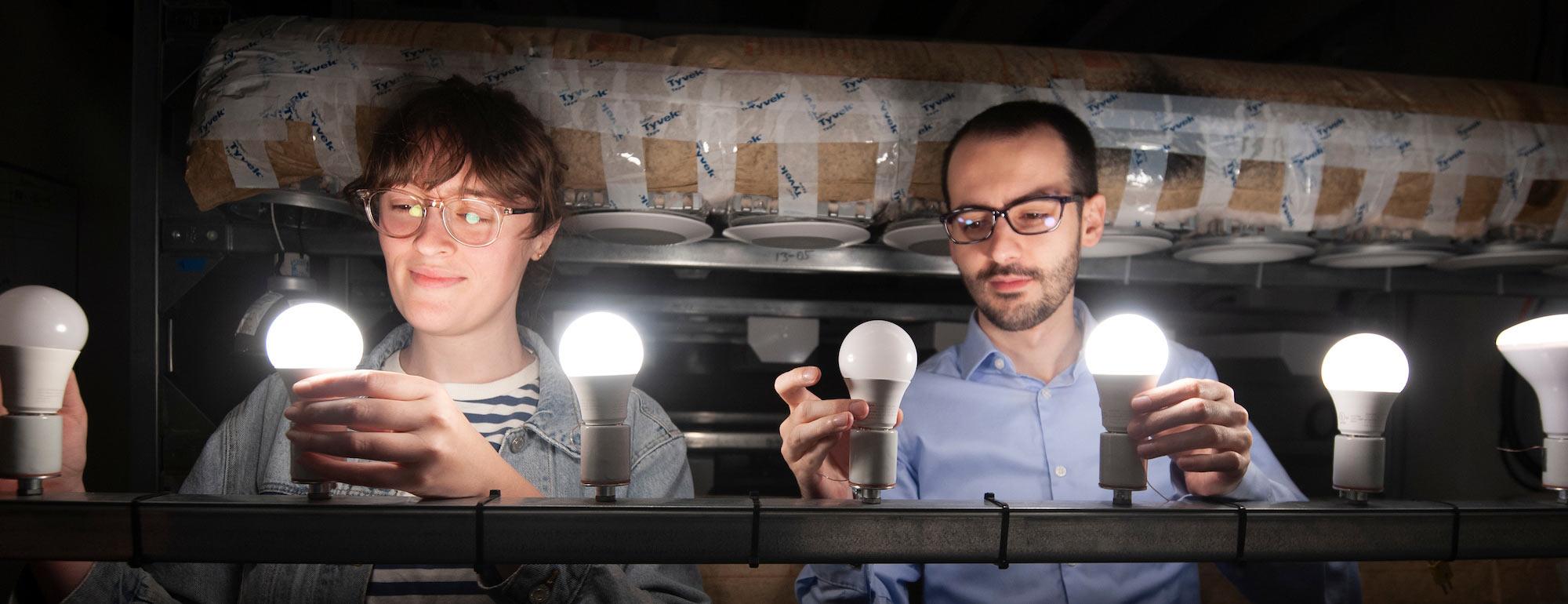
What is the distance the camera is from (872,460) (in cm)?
84

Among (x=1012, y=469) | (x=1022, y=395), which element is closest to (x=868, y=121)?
(x=1022, y=395)

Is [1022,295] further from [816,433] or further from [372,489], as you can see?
[372,489]

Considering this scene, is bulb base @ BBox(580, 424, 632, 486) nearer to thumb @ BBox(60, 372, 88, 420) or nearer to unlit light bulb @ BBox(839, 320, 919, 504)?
unlit light bulb @ BBox(839, 320, 919, 504)

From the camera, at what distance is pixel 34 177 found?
2.40m

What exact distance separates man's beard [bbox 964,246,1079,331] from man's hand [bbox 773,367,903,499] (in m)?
0.61

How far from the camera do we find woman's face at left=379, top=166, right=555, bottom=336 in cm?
118

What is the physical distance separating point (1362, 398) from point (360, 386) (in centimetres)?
104

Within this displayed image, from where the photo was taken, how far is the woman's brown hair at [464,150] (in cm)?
122

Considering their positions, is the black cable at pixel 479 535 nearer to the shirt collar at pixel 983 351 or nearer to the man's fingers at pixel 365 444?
the man's fingers at pixel 365 444

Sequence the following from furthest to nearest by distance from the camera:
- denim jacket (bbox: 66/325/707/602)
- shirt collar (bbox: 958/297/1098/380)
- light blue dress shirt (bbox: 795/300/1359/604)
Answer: shirt collar (bbox: 958/297/1098/380) < light blue dress shirt (bbox: 795/300/1359/604) < denim jacket (bbox: 66/325/707/602)

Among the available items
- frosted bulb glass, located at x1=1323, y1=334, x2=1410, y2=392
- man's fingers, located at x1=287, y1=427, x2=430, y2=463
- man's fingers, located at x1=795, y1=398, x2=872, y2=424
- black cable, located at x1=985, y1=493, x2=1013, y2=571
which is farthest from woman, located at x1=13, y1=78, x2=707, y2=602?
frosted bulb glass, located at x1=1323, y1=334, x2=1410, y2=392

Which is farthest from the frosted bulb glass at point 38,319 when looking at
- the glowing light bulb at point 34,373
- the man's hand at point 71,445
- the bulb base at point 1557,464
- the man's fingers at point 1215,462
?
the bulb base at point 1557,464

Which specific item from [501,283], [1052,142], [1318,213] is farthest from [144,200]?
[1318,213]

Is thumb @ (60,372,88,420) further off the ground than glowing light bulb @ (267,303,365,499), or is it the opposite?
glowing light bulb @ (267,303,365,499)
